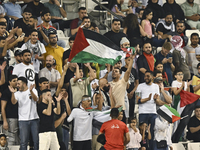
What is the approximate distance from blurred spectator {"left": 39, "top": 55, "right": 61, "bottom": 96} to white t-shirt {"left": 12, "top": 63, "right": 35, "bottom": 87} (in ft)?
1.19

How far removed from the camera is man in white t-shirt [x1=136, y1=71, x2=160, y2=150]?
1134cm

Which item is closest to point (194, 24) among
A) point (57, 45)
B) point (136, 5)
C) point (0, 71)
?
point (136, 5)

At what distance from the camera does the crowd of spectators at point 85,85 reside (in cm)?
1002

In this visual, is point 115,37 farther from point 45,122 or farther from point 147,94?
point 45,122

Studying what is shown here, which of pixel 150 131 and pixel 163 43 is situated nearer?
pixel 150 131

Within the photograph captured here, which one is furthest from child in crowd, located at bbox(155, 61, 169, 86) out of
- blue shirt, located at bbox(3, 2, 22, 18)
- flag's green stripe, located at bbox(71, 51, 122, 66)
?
blue shirt, located at bbox(3, 2, 22, 18)

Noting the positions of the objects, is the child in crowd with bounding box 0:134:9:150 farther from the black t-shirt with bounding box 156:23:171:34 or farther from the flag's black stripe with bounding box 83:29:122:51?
the black t-shirt with bounding box 156:23:171:34

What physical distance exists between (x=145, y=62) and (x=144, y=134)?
210 cm

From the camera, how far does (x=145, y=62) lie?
12.5 m

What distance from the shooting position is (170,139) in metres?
11.4

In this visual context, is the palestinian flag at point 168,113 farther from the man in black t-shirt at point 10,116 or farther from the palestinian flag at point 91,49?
the man in black t-shirt at point 10,116

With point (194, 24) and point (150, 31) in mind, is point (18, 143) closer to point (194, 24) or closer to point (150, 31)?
point (150, 31)

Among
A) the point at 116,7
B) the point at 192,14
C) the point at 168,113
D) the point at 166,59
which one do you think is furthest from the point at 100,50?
the point at 192,14

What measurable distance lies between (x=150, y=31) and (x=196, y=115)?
2.92 m
